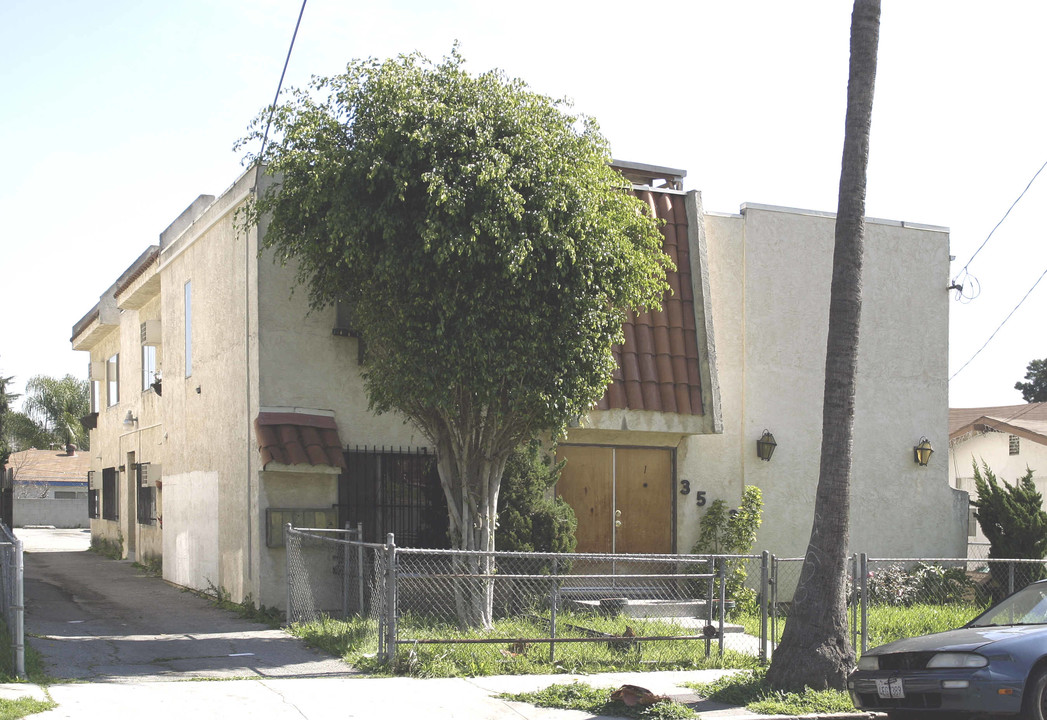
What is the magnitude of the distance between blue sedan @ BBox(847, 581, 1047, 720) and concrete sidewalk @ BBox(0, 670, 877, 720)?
1.91 feet

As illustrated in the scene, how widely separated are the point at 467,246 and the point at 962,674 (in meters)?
6.55

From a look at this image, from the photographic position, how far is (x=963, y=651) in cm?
859


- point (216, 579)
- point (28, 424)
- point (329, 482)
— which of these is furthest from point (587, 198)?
point (28, 424)

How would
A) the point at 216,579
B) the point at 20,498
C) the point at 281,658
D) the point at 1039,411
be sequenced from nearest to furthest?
the point at 281,658
the point at 216,579
the point at 1039,411
the point at 20,498

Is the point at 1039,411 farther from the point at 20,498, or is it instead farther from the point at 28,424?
the point at 28,424

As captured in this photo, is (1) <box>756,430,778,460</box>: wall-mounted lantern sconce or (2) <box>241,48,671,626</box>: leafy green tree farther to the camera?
(1) <box>756,430,778,460</box>: wall-mounted lantern sconce

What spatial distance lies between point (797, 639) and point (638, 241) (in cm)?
584

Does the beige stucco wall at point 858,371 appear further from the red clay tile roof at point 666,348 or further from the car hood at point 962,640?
the car hood at point 962,640

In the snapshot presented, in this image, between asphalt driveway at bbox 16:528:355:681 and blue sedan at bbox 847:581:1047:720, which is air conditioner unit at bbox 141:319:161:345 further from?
blue sedan at bbox 847:581:1047:720

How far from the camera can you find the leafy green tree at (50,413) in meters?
61.6

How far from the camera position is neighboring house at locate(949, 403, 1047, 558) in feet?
97.2

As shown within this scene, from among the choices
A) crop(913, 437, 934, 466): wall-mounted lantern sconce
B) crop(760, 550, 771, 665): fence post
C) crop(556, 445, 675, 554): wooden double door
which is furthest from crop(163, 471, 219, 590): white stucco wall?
crop(913, 437, 934, 466): wall-mounted lantern sconce

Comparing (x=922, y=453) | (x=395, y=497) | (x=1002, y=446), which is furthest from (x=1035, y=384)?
(x=395, y=497)

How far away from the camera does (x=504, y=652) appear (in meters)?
11.2
